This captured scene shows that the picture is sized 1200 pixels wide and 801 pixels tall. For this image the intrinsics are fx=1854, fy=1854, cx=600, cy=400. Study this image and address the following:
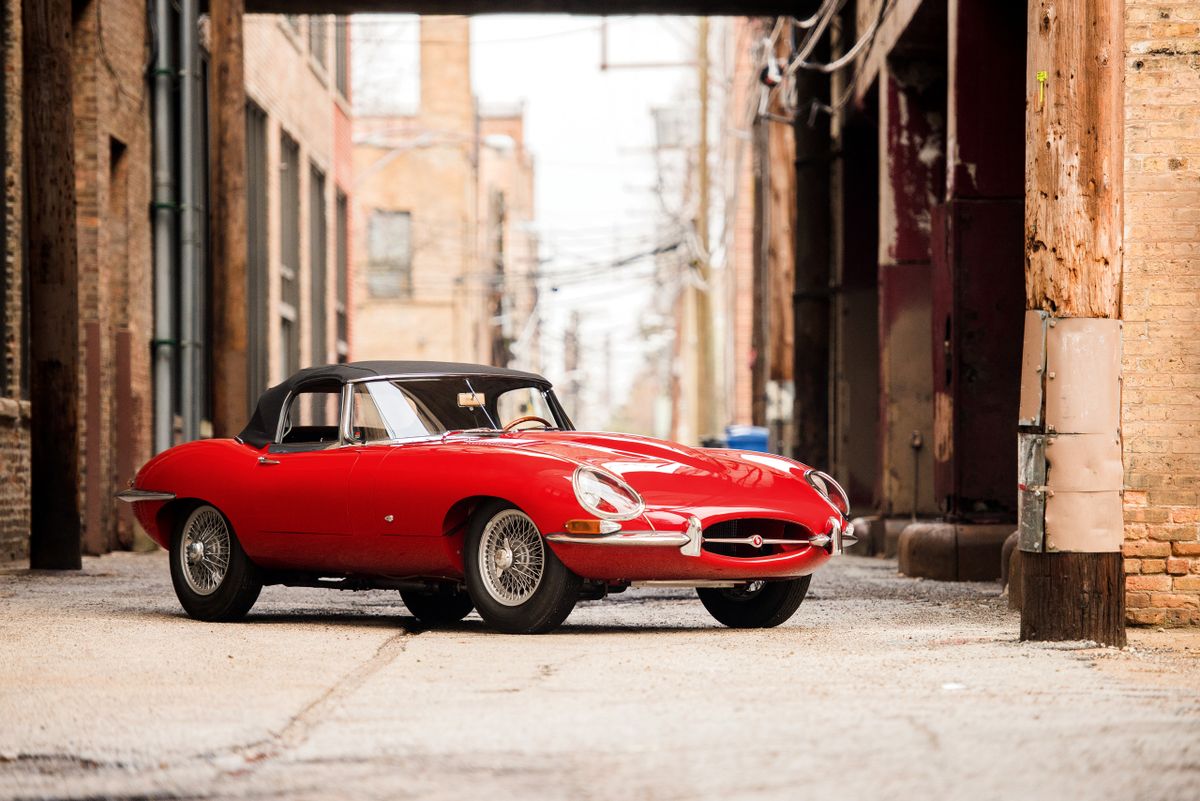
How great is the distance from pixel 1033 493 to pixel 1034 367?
550 mm

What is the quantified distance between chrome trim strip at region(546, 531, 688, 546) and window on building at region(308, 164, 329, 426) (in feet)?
76.2

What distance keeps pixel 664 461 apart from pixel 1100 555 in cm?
195

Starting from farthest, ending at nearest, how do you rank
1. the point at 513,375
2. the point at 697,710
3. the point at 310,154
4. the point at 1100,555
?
the point at 310,154 → the point at 513,375 → the point at 1100,555 → the point at 697,710

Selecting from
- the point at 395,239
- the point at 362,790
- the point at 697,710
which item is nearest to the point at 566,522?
the point at 697,710

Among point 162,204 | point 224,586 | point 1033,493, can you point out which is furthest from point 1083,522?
point 162,204

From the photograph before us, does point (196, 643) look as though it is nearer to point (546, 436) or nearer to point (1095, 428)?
point (546, 436)

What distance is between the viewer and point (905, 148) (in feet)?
54.5

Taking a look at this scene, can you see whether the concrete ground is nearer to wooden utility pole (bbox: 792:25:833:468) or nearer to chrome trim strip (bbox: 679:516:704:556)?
chrome trim strip (bbox: 679:516:704:556)

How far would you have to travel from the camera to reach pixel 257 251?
25.3 meters

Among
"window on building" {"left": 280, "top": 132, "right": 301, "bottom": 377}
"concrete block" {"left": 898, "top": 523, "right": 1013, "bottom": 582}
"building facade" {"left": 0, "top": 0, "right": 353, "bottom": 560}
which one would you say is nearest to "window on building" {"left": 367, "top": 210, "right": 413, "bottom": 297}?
"window on building" {"left": 280, "top": 132, "right": 301, "bottom": 377}

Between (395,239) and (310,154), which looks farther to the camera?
(395,239)

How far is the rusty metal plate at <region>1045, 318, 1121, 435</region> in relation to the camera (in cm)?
799

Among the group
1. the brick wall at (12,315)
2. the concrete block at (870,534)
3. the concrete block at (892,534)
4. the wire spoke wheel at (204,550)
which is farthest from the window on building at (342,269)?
the wire spoke wheel at (204,550)

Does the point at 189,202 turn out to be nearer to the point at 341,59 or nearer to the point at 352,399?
the point at 352,399
